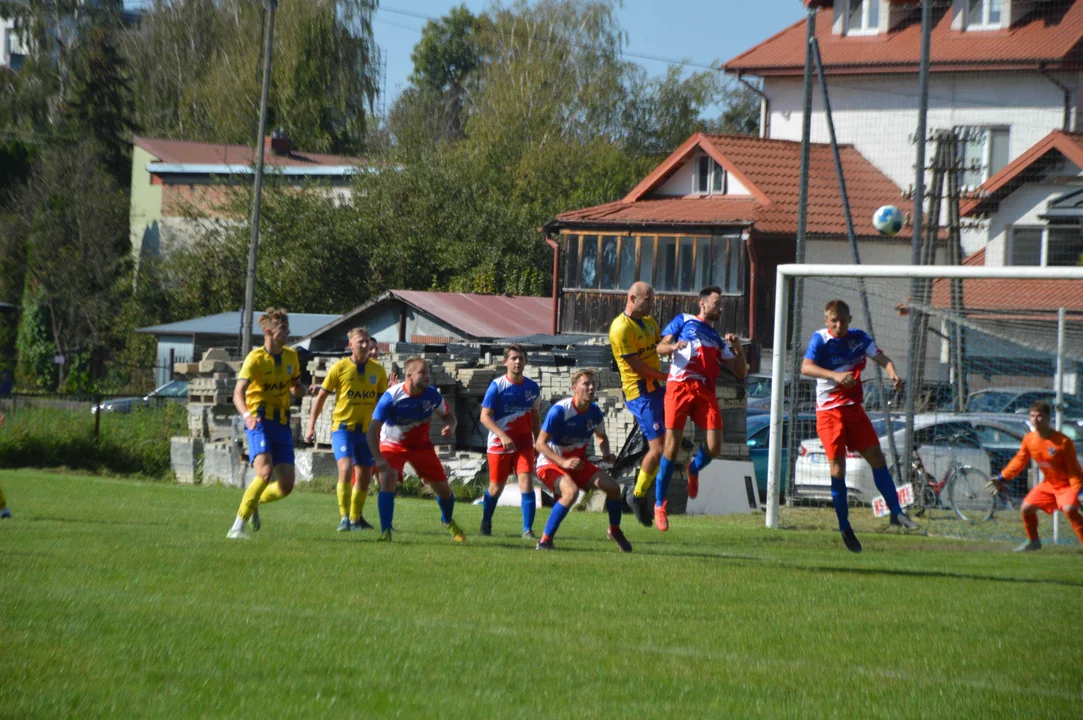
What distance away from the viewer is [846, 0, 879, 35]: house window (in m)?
45.9

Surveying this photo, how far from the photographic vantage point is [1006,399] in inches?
669

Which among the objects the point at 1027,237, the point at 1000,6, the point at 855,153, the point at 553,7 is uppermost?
the point at 553,7

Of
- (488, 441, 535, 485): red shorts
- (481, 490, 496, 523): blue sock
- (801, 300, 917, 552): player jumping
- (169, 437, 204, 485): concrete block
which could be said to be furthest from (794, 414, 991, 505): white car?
(169, 437, 204, 485): concrete block

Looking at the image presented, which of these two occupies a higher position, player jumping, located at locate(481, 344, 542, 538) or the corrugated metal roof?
the corrugated metal roof

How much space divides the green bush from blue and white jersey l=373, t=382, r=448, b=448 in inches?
629

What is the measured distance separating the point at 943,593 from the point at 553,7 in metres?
56.4

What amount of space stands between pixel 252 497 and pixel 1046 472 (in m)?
8.16

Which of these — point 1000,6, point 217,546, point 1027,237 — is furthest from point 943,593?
point 1000,6

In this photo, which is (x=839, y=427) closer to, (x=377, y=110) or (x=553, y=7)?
(x=553, y=7)

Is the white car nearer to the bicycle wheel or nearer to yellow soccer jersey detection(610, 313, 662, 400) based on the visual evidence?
the bicycle wheel

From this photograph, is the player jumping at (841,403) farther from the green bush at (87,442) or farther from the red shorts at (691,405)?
the green bush at (87,442)

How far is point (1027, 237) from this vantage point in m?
34.1

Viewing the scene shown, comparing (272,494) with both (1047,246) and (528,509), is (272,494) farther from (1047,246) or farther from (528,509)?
(1047,246)

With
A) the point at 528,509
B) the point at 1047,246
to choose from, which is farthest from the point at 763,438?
the point at 1047,246
